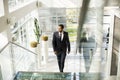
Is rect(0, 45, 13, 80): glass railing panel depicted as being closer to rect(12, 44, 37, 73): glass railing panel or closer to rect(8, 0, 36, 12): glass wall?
rect(12, 44, 37, 73): glass railing panel

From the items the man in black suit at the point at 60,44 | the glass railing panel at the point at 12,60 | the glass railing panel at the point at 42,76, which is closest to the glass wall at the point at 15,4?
the glass railing panel at the point at 12,60

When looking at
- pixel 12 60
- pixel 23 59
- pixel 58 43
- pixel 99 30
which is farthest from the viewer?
pixel 23 59

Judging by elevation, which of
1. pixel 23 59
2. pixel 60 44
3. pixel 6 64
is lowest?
pixel 23 59

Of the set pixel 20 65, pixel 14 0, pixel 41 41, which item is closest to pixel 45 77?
pixel 20 65

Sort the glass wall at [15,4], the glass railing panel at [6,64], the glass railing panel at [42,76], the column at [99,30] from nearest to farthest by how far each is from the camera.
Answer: the column at [99,30] < the glass railing panel at [6,64] < the glass railing panel at [42,76] < the glass wall at [15,4]

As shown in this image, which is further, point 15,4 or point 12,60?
point 15,4

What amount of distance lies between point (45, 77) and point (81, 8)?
12.6 ft

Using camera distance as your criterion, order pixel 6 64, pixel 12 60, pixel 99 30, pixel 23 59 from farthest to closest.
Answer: pixel 23 59
pixel 12 60
pixel 6 64
pixel 99 30

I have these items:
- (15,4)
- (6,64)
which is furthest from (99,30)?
(15,4)

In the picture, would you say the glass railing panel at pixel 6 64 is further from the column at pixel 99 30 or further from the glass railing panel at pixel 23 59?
the column at pixel 99 30

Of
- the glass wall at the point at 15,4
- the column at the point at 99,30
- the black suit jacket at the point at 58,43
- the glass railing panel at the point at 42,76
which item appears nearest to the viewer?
the column at the point at 99,30

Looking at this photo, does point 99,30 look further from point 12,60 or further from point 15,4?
point 15,4

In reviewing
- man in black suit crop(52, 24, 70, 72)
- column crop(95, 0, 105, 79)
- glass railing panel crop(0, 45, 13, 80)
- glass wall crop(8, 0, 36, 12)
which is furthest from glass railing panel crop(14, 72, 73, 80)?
column crop(95, 0, 105, 79)

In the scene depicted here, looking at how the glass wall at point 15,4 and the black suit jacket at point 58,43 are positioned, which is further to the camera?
the black suit jacket at point 58,43
